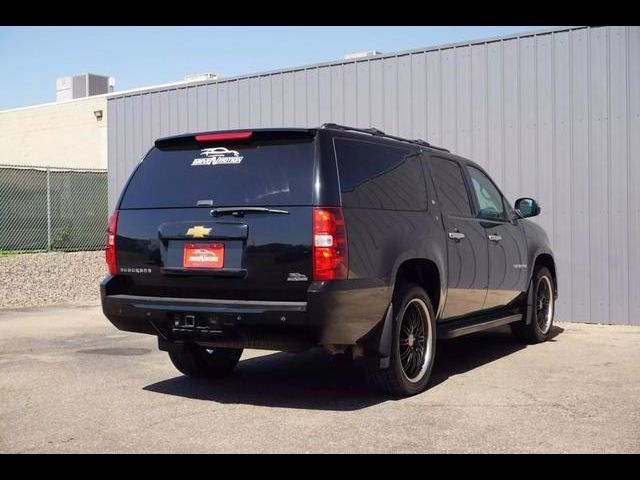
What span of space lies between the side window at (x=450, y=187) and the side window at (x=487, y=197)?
0.26 m

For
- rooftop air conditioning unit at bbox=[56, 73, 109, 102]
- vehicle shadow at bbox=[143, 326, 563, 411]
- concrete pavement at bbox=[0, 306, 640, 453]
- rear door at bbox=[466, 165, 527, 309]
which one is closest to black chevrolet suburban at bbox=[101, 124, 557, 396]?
vehicle shadow at bbox=[143, 326, 563, 411]

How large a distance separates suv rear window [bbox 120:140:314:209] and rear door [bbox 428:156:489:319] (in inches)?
69.1

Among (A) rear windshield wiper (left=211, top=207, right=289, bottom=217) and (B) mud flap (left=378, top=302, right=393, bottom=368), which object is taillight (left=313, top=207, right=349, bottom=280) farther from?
(B) mud flap (left=378, top=302, right=393, bottom=368)

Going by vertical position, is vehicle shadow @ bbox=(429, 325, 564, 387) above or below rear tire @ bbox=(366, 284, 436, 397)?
below

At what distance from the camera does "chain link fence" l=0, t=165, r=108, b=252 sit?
1884 cm

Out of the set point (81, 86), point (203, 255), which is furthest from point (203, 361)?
point (81, 86)

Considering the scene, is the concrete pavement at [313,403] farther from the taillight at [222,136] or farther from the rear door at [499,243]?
the taillight at [222,136]

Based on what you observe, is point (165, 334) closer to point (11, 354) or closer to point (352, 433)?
point (352, 433)

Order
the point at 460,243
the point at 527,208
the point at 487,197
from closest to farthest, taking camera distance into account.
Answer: the point at 460,243, the point at 487,197, the point at 527,208

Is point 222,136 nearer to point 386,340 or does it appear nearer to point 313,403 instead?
point 386,340

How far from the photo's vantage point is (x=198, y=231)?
555cm

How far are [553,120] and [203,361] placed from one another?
6.30 meters
